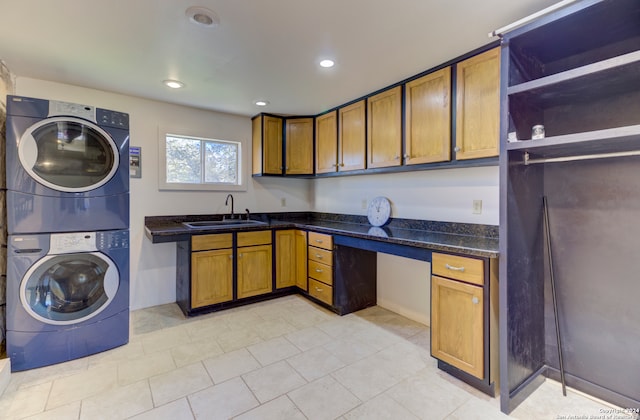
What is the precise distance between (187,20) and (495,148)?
210 centimetres

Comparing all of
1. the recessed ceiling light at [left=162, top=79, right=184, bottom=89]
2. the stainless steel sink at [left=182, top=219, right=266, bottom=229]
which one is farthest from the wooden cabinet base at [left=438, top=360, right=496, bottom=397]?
the recessed ceiling light at [left=162, top=79, right=184, bottom=89]

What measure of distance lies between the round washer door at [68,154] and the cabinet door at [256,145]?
1.63m

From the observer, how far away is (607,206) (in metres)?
1.69

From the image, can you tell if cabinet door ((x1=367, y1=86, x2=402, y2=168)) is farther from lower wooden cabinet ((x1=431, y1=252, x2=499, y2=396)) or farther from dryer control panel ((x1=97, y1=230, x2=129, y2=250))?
dryer control panel ((x1=97, y1=230, x2=129, y2=250))

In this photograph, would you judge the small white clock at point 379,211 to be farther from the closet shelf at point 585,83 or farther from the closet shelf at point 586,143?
the closet shelf at point 585,83

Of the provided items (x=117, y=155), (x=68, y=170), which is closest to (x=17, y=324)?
(x=68, y=170)

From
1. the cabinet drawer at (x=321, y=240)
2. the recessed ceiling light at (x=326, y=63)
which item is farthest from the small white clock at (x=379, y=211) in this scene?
the recessed ceiling light at (x=326, y=63)

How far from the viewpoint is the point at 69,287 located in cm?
217

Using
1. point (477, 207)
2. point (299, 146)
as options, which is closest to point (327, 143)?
A: point (299, 146)

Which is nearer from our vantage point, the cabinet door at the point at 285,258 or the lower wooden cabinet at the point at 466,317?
the lower wooden cabinet at the point at 466,317

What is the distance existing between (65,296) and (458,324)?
2.74m

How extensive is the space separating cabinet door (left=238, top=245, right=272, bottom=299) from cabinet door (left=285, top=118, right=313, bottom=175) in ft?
3.49

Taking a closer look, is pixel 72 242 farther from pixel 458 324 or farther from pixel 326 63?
pixel 458 324

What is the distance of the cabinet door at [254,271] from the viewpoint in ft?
10.3
